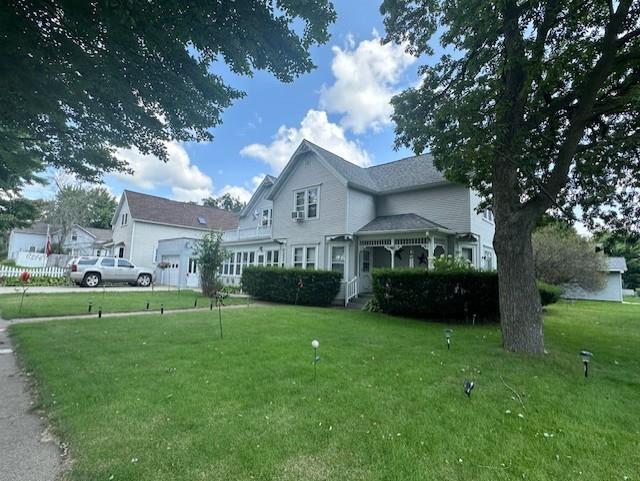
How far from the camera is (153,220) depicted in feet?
94.5

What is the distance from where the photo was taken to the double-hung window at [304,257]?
1766 cm

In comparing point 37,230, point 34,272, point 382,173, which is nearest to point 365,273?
point 382,173

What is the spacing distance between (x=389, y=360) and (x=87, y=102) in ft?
25.1

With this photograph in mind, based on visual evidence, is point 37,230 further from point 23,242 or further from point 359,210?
point 359,210

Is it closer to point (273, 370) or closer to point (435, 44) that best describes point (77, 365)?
point (273, 370)

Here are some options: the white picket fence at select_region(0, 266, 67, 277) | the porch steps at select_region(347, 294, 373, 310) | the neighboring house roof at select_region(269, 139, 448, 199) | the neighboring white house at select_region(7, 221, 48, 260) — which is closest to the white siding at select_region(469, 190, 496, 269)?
the neighboring house roof at select_region(269, 139, 448, 199)

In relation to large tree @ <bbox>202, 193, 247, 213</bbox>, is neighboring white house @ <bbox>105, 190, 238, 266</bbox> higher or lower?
lower

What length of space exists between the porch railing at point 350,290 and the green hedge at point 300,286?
63cm

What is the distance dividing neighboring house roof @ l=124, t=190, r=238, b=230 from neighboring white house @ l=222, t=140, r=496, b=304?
1483 cm

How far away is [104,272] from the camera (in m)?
20.8

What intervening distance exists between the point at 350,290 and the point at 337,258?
6.52 ft

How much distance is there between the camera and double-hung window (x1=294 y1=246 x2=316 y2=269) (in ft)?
57.9

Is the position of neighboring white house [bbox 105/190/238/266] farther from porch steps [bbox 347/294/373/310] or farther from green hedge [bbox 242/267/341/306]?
porch steps [bbox 347/294/373/310]

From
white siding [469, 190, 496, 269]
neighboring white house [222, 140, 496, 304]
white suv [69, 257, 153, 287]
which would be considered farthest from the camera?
white suv [69, 257, 153, 287]
